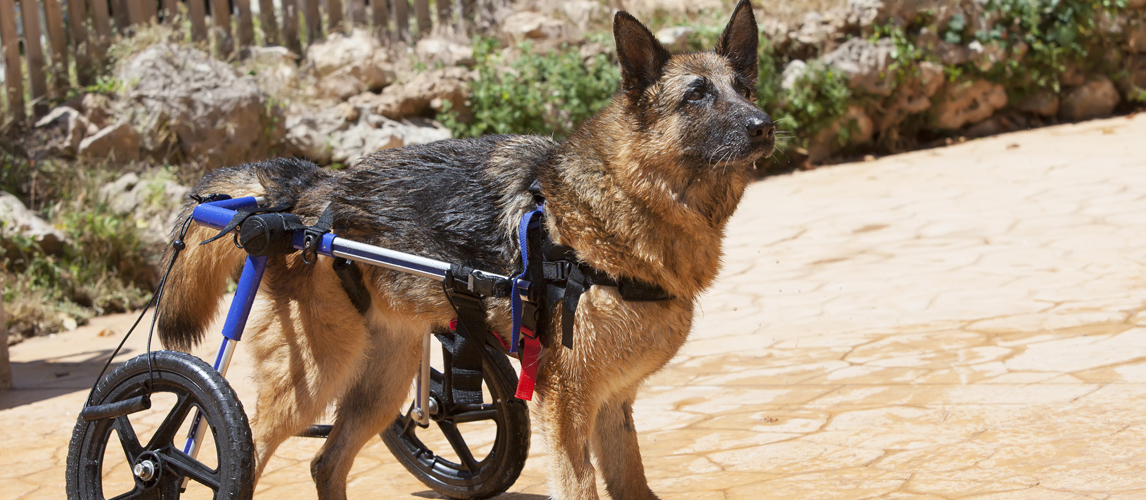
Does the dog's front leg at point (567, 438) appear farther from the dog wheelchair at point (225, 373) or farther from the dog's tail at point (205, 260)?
the dog's tail at point (205, 260)

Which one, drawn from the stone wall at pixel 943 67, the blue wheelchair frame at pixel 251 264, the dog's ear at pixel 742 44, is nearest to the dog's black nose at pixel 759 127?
the dog's ear at pixel 742 44

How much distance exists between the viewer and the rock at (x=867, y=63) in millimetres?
10766

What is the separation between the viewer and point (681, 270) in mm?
3146

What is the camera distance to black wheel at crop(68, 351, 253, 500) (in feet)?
9.62

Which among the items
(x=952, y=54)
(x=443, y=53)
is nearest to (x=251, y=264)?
(x=443, y=53)

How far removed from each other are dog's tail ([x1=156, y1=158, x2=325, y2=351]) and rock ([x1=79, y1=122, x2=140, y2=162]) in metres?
5.67

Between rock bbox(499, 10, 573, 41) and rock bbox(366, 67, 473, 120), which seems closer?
rock bbox(366, 67, 473, 120)

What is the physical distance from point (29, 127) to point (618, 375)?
7.94 meters

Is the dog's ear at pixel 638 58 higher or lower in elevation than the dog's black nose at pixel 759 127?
higher

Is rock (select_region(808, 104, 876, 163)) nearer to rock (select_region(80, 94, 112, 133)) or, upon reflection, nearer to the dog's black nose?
rock (select_region(80, 94, 112, 133))

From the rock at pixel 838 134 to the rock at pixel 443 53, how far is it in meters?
4.10

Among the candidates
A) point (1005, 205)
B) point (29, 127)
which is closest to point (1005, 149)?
point (1005, 205)

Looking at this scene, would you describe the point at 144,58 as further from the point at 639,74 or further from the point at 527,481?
the point at 639,74

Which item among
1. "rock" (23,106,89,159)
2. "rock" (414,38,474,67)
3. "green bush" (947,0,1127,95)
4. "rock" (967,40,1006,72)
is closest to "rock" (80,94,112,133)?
"rock" (23,106,89,159)
